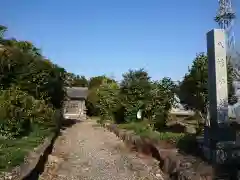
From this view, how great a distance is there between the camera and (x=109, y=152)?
1256cm

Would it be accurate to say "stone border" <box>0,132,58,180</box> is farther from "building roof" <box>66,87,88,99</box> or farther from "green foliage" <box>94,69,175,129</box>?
"building roof" <box>66,87,88,99</box>

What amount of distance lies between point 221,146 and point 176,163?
3.89ft

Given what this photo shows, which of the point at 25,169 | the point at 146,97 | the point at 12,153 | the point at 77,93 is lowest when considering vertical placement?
the point at 25,169

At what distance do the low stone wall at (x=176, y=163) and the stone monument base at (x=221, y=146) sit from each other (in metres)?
0.33

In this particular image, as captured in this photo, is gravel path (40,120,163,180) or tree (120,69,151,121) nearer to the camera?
gravel path (40,120,163,180)

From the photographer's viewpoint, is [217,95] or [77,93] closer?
[217,95]

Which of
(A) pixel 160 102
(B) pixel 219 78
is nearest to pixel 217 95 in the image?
(B) pixel 219 78

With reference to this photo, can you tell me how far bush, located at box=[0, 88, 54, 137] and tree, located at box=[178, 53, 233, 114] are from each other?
25.3ft

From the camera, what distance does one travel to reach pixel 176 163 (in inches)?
303

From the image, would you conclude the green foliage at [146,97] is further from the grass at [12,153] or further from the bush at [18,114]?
the grass at [12,153]

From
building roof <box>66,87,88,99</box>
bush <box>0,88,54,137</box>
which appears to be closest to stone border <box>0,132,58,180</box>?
bush <box>0,88,54,137</box>

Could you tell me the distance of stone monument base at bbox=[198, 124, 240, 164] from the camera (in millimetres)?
7016

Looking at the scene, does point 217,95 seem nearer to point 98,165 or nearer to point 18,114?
point 98,165

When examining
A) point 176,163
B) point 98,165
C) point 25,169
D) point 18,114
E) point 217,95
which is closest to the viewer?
point 25,169
